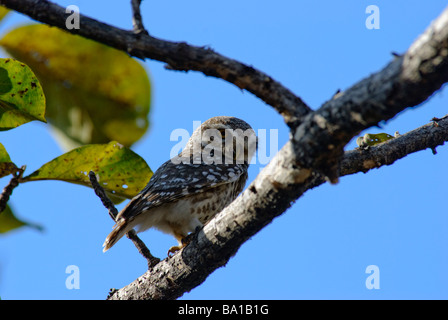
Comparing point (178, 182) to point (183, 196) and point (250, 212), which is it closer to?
point (183, 196)

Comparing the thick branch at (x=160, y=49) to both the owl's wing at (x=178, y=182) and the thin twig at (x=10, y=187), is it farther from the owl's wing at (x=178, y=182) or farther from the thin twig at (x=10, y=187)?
the owl's wing at (x=178, y=182)

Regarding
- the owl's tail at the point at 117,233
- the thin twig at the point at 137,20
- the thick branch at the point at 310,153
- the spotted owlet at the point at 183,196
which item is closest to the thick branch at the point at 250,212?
the thick branch at the point at 310,153

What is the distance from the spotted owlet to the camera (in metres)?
4.29

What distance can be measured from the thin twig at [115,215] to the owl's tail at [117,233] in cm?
6

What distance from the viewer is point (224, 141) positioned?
5.86m

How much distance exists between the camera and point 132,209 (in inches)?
165

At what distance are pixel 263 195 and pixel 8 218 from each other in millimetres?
1868

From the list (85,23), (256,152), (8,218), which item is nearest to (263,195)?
(85,23)

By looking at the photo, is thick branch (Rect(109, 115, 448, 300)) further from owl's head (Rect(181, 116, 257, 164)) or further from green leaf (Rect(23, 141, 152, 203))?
owl's head (Rect(181, 116, 257, 164))

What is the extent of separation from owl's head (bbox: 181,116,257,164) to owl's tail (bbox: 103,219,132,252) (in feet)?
5.02
